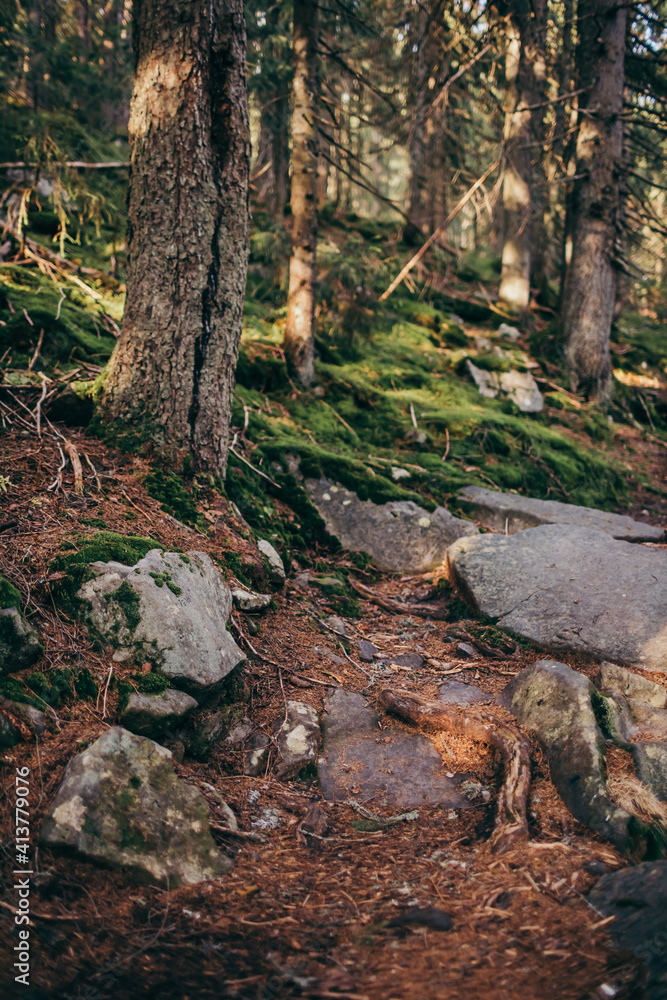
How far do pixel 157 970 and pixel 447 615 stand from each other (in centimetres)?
337

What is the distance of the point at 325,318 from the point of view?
8328mm

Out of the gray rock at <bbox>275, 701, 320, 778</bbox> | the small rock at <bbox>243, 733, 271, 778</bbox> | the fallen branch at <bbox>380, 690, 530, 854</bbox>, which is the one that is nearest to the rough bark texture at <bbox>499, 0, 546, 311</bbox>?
the fallen branch at <bbox>380, 690, 530, 854</bbox>

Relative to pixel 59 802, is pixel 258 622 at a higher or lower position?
lower

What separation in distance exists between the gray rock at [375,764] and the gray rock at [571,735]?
52 cm

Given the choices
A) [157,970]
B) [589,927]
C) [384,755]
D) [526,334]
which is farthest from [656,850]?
[526,334]

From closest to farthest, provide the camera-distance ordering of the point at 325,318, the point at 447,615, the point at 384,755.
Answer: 1. the point at 384,755
2. the point at 447,615
3. the point at 325,318

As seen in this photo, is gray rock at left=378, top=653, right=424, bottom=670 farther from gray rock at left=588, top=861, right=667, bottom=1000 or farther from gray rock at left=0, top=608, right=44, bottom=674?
gray rock at left=0, top=608, right=44, bottom=674

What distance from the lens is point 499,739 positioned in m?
3.09

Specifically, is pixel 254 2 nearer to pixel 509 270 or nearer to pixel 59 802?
pixel 509 270

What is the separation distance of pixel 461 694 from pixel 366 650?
81cm

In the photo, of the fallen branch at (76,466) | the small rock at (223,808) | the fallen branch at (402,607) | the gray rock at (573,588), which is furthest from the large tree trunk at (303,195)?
the small rock at (223,808)

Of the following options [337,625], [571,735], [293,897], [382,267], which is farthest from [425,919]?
[382,267]

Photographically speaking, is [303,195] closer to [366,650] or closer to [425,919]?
[366,650]

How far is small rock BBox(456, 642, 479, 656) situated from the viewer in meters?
4.18
